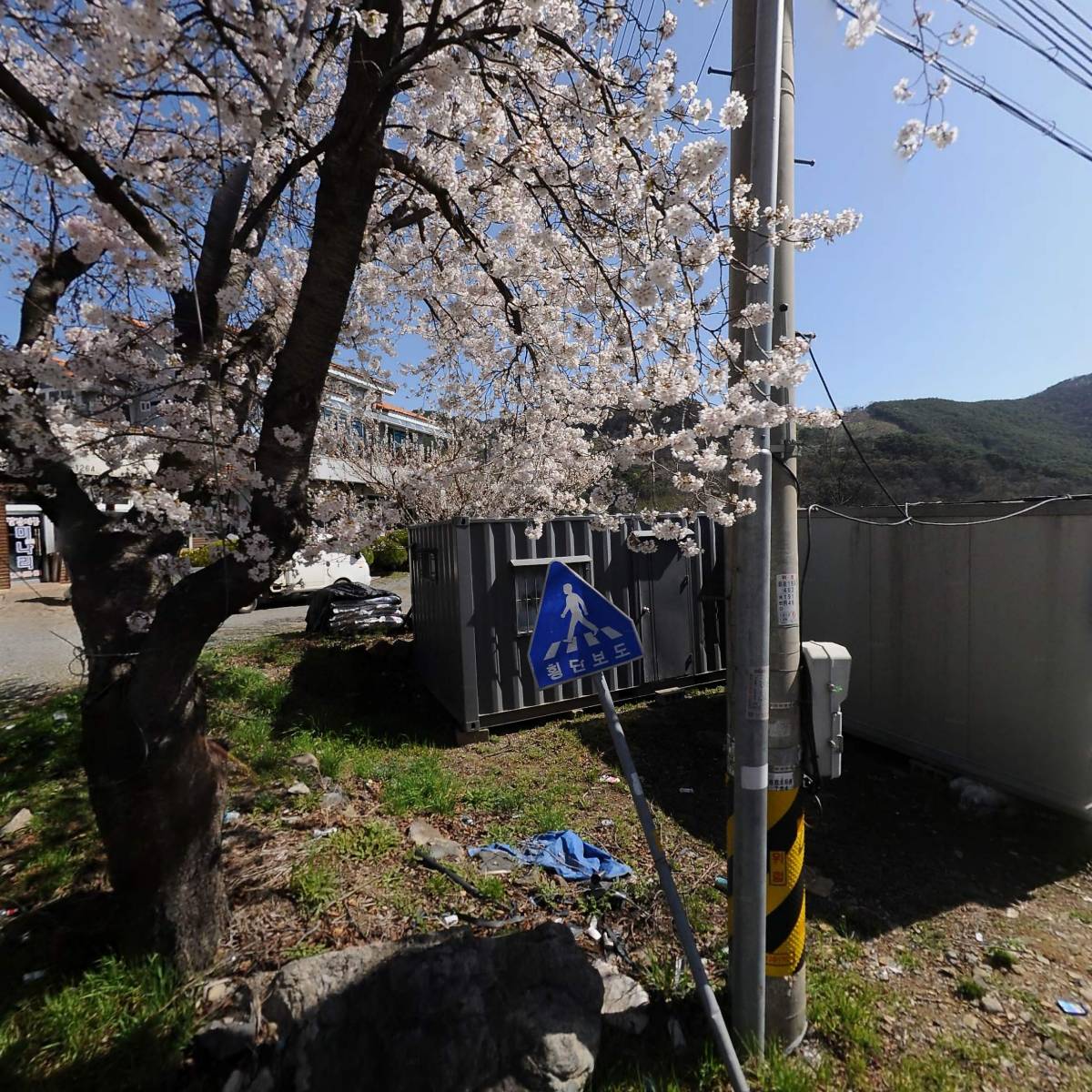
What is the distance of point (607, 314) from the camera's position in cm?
380

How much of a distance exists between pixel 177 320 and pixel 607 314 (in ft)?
8.28

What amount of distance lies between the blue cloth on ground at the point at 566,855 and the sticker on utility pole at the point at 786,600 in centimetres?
215

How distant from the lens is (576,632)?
2531 millimetres

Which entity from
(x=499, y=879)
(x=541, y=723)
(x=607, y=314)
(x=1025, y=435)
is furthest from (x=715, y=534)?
(x=1025, y=435)

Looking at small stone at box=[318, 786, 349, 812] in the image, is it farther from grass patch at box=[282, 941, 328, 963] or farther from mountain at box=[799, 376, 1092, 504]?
mountain at box=[799, 376, 1092, 504]

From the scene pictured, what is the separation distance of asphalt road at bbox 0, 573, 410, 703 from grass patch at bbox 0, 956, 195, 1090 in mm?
3140

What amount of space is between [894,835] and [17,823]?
6329 mm

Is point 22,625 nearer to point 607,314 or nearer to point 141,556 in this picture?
point 141,556

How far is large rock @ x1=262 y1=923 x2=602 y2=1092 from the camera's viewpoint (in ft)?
7.17

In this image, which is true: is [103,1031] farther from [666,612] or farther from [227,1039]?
[666,612]

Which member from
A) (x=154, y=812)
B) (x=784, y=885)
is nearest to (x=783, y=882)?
(x=784, y=885)

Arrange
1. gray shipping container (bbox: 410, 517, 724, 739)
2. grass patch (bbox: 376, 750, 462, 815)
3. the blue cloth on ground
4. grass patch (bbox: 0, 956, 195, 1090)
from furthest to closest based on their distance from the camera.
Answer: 1. gray shipping container (bbox: 410, 517, 724, 739)
2. grass patch (bbox: 376, 750, 462, 815)
3. the blue cloth on ground
4. grass patch (bbox: 0, 956, 195, 1090)

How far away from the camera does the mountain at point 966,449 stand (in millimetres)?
10523

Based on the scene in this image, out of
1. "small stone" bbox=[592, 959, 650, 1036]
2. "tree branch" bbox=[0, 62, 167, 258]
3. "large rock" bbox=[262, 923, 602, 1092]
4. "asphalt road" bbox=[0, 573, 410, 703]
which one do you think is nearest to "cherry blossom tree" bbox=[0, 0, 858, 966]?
"tree branch" bbox=[0, 62, 167, 258]
